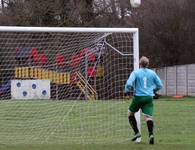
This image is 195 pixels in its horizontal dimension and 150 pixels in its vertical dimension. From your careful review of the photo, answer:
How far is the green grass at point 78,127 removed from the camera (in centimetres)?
1291

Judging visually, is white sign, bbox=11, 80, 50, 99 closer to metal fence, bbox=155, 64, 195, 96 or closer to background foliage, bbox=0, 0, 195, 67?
metal fence, bbox=155, 64, 195, 96

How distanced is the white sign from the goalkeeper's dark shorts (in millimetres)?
5407

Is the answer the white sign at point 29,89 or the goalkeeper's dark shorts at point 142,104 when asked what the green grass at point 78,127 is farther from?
the goalkeeper's dark shorts at point 142,104

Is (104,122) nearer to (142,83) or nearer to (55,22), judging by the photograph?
(142,83)

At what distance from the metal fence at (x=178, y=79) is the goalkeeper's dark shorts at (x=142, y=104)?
3448 cm

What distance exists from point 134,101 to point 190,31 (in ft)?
130

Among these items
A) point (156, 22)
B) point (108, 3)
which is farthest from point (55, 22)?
point (156, 22)

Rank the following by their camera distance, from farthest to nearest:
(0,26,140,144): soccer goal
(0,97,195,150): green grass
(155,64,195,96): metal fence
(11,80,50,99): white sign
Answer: (155,64,195,96): metal fence, (11,80,50,99): white sign, (0,26,140,144): soccer goal, (0,97,195,150): green grass

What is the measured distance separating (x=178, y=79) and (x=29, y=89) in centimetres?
3123

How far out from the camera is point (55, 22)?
54000 mm

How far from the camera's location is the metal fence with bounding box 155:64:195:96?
156 feet

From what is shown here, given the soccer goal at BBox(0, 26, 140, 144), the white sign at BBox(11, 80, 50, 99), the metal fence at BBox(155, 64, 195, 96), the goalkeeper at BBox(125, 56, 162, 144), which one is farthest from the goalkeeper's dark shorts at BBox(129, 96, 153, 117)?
the metal fence at BBox(155, 64, 195, 96)

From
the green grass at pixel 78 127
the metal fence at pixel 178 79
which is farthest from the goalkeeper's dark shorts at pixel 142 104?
the metal fence at pixel 178 79

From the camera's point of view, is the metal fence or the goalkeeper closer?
the goalkeeper
